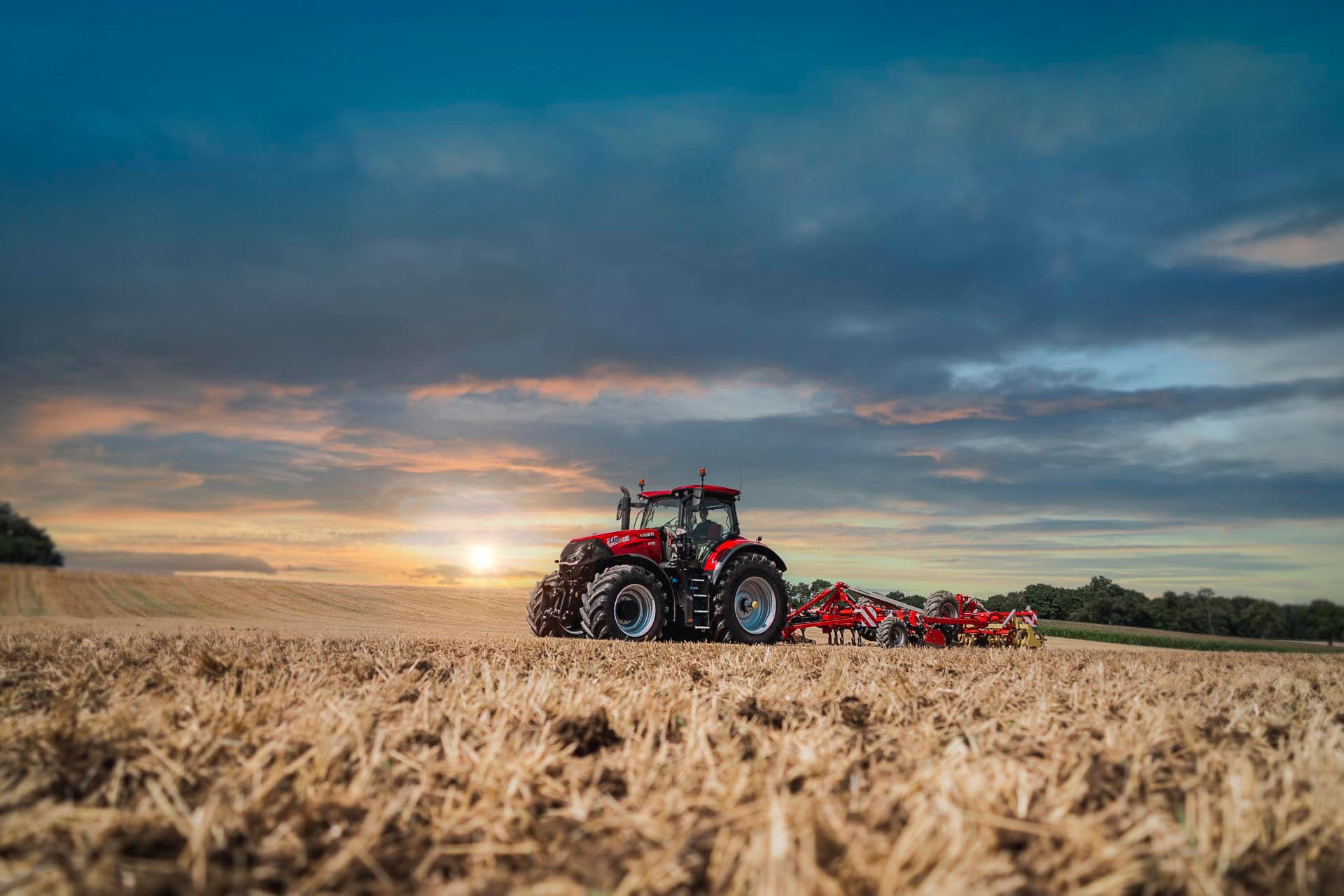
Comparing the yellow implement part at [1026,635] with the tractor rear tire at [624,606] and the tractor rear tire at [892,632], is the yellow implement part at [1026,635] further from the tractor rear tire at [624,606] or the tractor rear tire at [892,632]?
the tractor rear tire at [624,606]

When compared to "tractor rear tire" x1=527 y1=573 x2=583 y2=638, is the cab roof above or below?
above

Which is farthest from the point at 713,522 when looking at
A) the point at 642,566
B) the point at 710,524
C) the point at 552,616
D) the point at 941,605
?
the point at 941,605

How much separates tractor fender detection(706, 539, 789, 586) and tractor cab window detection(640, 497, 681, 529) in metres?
0.95

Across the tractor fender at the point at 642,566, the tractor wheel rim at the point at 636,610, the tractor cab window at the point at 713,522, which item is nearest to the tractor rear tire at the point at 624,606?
the tractor wheel rim at the point at 636,610

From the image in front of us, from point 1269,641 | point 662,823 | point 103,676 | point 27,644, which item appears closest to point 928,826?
point 662,823

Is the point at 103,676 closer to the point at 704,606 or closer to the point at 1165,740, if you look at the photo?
the point at 1165,740

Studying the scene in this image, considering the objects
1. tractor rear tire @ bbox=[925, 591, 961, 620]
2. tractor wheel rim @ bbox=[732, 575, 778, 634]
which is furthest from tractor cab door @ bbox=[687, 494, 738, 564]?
tractor rear tire @ bbox=[925, 591, 961, 620]

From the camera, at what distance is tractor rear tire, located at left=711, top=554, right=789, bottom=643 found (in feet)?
40.1

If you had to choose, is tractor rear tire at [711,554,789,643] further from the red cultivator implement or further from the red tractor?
the red cultivator implement

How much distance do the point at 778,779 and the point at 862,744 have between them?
67 cm

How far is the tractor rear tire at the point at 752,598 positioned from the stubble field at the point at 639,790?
8702 mm

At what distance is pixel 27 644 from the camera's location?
5.48 meters

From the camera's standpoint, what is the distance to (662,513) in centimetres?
1318

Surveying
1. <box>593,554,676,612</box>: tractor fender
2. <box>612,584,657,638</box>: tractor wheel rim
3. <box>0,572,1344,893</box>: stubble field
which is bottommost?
<box>612,584,657,638</box>: tractor wheel rim
